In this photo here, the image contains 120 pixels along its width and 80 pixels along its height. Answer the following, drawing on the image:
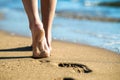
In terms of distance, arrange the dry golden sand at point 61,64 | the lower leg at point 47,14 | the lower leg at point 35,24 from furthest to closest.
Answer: the lower leg at point 47,14 < the lower leg at point 35,24 < the dry golden sand at point 61,64

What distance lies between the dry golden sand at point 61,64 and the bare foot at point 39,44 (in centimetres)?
6

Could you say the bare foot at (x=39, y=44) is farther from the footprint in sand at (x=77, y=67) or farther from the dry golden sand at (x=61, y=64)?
the footprint in sand at (x=77, y=67)

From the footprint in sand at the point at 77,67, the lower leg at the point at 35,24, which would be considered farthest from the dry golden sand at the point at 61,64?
the lower leg at the point at 35,24

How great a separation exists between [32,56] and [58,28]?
6.22 ft

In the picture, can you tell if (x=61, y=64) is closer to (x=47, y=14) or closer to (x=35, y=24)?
(x=35, y=24)

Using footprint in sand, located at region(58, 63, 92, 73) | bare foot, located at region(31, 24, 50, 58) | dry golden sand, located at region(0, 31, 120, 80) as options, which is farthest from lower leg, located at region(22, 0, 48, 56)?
footprint in sand, located at region(58, 63, 92, 73)

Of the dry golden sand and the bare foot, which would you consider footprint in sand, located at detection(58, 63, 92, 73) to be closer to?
the dry golden sand

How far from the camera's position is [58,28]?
452 centimetres

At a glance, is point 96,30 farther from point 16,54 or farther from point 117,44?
point 16,54

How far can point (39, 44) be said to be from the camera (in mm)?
2607

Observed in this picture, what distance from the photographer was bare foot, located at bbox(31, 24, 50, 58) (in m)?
2.57

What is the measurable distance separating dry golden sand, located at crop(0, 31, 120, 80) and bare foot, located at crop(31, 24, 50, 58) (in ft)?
0.18

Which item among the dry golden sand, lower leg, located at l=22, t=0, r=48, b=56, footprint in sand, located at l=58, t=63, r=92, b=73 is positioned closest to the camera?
the dry golden sand

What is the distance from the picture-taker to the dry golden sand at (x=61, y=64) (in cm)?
213
